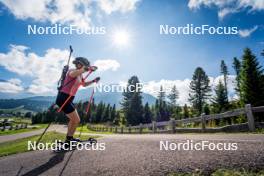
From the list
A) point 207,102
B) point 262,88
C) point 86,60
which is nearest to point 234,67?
point 207,102

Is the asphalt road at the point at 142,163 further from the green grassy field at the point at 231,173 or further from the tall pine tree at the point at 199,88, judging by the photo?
the tall pine tree at the point at 199,88

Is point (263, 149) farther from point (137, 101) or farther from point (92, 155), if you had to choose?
point (137, 101)

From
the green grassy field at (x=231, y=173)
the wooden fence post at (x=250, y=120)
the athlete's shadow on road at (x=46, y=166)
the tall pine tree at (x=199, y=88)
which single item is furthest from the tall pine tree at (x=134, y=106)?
the green grassy field at (x=231, y=173)

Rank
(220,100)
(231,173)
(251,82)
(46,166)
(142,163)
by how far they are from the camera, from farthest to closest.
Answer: (220,100)
(251,82)
(46,166)
(142,163)
(231,173)

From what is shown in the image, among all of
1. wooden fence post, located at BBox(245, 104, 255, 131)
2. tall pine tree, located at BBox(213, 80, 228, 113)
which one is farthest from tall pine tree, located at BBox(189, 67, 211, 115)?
wooden fence post, located at BBox(245, 104, 255, 131)

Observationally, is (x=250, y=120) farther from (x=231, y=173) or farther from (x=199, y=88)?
(x=199, y=88)

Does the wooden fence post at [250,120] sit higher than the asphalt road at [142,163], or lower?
higher

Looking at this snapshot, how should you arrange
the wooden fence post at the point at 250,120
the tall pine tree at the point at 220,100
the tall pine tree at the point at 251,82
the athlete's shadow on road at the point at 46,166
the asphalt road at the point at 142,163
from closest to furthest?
the asphalt road at the point at 142,163
the athlete's shadow on road at the point at 46,166
the wooden fence post at the point at 250,120
the tall pine tree at the point at 251,82
the tall pine tree at the point at 220,100

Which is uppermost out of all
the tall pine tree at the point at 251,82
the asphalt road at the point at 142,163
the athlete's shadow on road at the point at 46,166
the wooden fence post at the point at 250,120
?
the tall pine tree at the point at 251,82

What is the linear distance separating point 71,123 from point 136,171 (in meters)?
3.15

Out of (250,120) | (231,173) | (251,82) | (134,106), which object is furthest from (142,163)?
(134,106)

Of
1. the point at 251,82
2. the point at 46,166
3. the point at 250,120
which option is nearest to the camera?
the point at 46,166

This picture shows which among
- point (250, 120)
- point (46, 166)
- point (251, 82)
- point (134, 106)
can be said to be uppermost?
point (251, 82)

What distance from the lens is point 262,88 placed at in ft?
99.1
